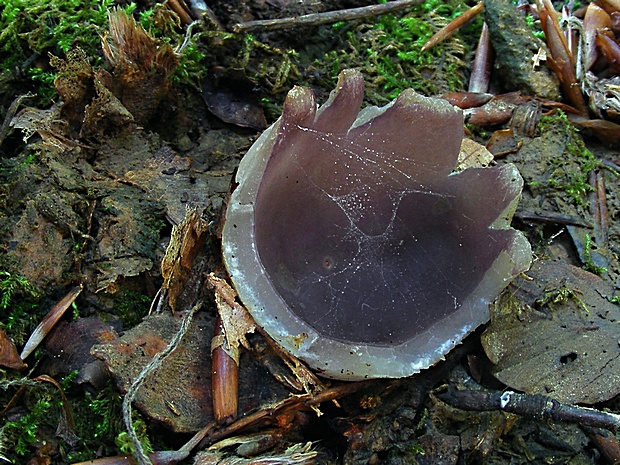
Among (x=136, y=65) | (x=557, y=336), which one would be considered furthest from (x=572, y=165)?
(x=136, y=65)

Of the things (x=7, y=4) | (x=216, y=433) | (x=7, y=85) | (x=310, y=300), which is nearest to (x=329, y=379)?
(x=310, y=300)

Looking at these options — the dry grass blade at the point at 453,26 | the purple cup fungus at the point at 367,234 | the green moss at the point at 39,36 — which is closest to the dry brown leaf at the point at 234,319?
the purple cup fungus at the point at 367,234

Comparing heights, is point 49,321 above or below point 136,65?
below

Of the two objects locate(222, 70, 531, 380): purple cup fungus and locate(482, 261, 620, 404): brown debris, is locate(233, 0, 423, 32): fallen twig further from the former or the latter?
locate(482, 261, 620, 404): brown debris

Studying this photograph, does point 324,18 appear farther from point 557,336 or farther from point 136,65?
point 557,336

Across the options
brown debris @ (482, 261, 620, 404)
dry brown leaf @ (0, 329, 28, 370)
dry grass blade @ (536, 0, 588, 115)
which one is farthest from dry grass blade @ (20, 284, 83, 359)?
dry grass blade @ (536, 0, 588, 115)

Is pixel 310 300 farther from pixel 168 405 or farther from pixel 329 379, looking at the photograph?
pixel 168 405

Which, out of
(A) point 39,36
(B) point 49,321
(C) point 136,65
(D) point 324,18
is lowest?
(B) point 49,321

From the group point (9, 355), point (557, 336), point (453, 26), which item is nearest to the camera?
point (9, 355)
